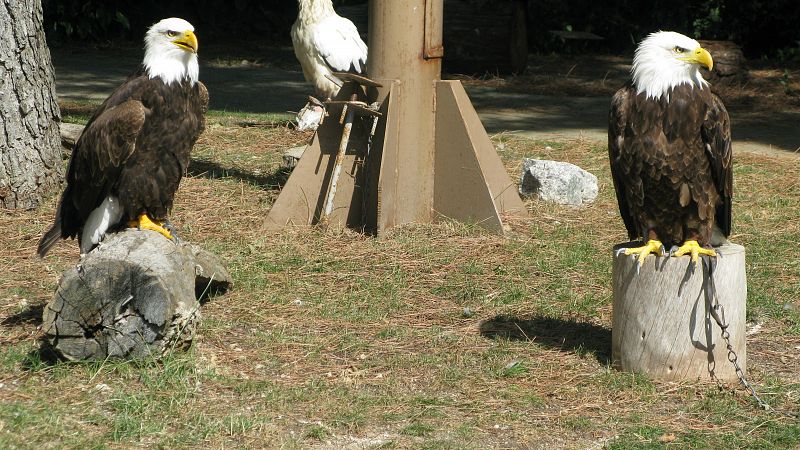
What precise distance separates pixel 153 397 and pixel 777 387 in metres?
2.60

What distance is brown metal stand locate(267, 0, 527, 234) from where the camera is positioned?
6371 mm

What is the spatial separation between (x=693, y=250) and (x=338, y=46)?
5221mm

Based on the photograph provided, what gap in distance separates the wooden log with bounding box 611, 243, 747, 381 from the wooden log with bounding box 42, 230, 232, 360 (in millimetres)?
1947

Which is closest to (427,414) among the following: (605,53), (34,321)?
(34,321)

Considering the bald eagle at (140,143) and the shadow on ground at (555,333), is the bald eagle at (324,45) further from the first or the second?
the shadow on ground at (555,333)

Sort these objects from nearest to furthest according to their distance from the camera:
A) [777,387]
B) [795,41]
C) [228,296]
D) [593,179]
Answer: [777,387]
[228,296]
[593,179]
[795,41]

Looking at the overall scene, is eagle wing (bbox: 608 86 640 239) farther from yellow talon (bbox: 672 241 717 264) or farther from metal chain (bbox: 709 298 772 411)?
metal chain (bbox: 709 298 772 411)

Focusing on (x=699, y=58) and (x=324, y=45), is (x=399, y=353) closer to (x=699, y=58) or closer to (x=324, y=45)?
(x=699, y=58)

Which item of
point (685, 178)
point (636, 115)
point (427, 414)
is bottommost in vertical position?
point (427, 414)

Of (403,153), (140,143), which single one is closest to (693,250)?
(403,153)

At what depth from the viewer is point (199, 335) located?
15.4ft

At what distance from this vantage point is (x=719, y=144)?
447 cm

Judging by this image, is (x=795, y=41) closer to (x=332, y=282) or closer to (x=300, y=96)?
(x=300, y=96)

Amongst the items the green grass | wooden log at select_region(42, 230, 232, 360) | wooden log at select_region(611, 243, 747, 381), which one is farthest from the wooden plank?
wooden log at select_region(42, 230, 232, 360)
